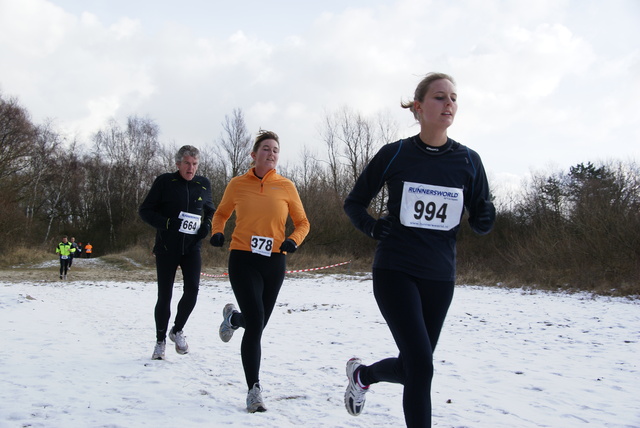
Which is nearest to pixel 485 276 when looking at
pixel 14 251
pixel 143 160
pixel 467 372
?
pixel 467 372

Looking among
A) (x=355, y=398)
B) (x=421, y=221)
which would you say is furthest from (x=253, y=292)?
(x=421, y=221)

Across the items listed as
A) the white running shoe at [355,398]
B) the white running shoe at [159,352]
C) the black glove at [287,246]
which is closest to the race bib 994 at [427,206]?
the white running shoe at [355,398]

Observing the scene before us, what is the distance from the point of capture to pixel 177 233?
484 centimetres

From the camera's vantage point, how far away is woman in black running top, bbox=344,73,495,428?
245 cm

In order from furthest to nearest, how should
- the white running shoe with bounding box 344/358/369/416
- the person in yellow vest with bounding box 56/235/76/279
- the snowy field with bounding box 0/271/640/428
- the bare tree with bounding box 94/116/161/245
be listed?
the bare tree with bounding box 94/116/161/245, the person in yellow vest with bounding box 56/235/76/279, the snowy field with bounding box 0/271/640/428, the white running shoe with bounding box 344/358/369/416

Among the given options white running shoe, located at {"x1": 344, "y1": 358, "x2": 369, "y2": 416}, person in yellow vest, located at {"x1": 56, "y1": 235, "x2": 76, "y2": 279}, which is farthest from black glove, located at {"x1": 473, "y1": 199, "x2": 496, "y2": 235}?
person in yellow vest, located at {"x1": 56, "y1": 235, "x2": 76, "y2": 279}

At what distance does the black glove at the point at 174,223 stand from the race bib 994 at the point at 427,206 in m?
2.93

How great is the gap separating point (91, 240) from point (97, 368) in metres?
46.3

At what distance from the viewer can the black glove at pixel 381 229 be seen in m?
2.51

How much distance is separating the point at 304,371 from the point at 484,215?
8.89ft

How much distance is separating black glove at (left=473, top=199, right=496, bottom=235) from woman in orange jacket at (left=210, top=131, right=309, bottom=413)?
1389mm

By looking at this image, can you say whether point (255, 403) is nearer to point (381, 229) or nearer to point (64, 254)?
point (381, 229)

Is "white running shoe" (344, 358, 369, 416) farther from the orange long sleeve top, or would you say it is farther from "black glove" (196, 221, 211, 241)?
"black glove" (196, 221, 211, 241)

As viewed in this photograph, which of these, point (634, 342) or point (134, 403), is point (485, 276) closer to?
point (634, 342)
